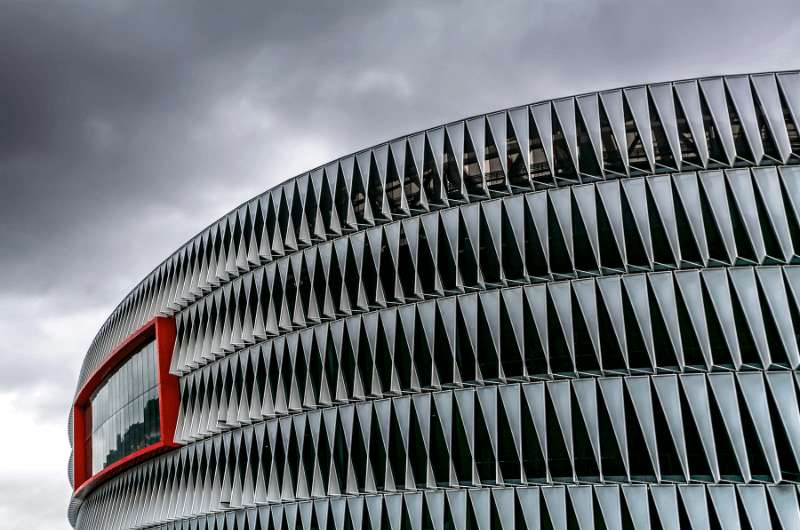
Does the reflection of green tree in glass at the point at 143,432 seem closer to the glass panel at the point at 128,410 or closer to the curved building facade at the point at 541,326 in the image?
the glass panel at the point at 128,410

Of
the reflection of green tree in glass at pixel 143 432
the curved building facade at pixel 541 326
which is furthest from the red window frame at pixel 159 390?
the curved building facade at pixel 541 326

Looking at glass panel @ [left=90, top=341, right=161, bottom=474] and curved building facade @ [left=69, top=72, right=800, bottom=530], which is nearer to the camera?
curved building facade @ [left=69, top=72, right=800, bottom=530]

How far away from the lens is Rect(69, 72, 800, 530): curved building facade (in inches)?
1174

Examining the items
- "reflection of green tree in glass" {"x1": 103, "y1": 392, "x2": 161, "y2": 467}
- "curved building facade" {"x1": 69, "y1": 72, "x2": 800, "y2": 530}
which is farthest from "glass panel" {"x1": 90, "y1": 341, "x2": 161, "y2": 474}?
"curved building facade" {"x1": 69, "y1": 72, "x2": 800, "y2": 530}

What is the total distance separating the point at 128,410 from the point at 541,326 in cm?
2922

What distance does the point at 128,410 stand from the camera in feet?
168

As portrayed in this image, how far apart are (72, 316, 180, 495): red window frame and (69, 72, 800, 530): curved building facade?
19.4 ft

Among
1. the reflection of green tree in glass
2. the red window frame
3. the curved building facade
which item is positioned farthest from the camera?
the reflection of green tree in glass

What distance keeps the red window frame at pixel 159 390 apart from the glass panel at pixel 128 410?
21.6 inches

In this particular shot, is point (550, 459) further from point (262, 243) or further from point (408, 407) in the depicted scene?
point (262, 243)

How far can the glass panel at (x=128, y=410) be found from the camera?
159 ft

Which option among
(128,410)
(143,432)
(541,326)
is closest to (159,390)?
(143,432)

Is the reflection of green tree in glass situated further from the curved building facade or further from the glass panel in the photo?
the curved building facade

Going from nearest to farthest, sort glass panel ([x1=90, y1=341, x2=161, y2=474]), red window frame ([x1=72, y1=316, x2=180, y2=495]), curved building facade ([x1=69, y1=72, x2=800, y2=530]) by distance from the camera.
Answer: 1. curved building facade ([x1=69, y1=72, x2=800, y2=530])
2. red window frame ([x1=72, y1=316, x2=180, y2=495])
3. glass panel ([x1=90, y1=341, x2=161, y2=474])
